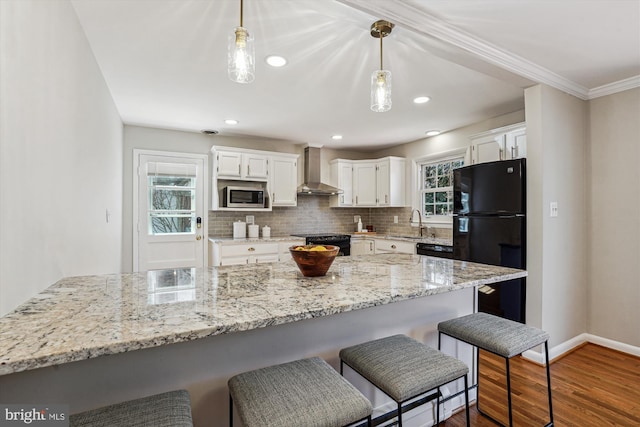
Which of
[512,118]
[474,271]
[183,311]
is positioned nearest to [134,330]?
[183,311]

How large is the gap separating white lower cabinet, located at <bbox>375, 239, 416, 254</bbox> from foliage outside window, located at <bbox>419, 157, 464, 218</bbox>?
73 centimetres

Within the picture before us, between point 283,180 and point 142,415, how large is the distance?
3.95m

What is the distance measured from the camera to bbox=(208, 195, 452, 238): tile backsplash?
181 inches

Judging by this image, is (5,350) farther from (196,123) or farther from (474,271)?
(196,123)

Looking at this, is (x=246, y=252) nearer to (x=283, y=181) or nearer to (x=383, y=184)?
(x=283, y=181)

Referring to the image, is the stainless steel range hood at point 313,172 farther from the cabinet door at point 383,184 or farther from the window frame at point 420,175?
the window frame at point 420,175

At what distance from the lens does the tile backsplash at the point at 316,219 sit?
459cm

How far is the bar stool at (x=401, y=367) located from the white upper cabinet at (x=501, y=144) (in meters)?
2.42

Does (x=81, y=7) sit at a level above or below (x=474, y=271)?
above

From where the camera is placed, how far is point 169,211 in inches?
168

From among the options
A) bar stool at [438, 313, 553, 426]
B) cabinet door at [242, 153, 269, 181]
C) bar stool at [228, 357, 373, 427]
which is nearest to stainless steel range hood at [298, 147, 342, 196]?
cabinet door at [242, 153, 269, 181]

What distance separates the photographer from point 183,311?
977 mm

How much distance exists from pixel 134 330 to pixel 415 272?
126 centimetres

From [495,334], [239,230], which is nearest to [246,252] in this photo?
[239,230]
